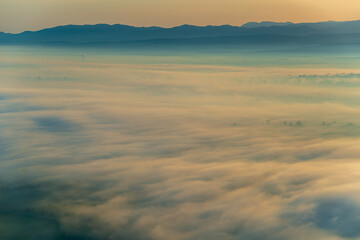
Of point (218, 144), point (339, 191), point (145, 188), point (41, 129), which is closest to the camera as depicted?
point (339, 191)

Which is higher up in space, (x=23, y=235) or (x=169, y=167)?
(x=23, y=235)

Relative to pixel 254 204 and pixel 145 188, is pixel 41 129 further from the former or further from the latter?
pixel 254 204

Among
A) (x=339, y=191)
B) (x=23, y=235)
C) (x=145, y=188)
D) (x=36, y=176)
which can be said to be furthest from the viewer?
(x=36, y=176)

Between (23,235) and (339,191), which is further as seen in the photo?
(339,191)

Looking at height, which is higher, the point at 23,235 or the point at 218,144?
the point at 23,235

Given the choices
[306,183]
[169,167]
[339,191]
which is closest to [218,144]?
[169,167]

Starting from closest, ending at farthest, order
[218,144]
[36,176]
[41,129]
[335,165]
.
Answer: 1. [36,176]
2. [335,165]
3. [218,144]
4. [41,129]

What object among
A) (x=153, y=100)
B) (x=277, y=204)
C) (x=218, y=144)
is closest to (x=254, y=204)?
(x=277, y=204)

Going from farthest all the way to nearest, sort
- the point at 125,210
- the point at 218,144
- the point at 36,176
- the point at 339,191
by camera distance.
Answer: the point at 218,144
the point at 36,176
the point at 339,191
the point at 125,210

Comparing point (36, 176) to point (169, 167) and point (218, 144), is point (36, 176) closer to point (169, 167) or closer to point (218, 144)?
→ point (169, 167)
